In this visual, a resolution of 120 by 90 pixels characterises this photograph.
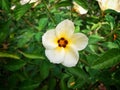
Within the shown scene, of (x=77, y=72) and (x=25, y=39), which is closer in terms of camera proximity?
(x=77, y=72)

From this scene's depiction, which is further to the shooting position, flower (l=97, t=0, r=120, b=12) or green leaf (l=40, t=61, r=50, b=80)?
flower (l=97, t=0, r=120, b=12)

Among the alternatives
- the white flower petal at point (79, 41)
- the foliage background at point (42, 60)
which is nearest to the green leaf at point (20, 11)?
the foliage background at point (42, 60)

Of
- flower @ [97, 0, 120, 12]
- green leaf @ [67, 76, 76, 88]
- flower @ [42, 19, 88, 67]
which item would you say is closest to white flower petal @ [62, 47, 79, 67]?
flower @ [42, 19, 88, 67]

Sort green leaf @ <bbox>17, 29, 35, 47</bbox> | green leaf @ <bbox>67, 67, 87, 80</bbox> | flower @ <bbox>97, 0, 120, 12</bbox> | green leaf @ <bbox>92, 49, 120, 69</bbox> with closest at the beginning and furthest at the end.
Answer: green leaf @ <bbox>92, 49, 120, 69</bbox>, green leaf @ <bbox>67, 67, 87, 80</bbox>, green leaf @ <bbox>17, 29, 35, 47</bbox>, flower @ <bbox>97, 0, 120, 12</bbox>

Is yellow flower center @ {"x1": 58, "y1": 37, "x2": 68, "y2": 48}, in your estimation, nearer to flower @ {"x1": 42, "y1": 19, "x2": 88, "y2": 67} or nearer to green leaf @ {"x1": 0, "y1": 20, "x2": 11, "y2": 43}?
flower @ {"x1": 42, "y1": 19, "x2": 88, "y2": 67}

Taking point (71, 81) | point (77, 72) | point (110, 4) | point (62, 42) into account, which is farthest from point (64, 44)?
point (110, 4)

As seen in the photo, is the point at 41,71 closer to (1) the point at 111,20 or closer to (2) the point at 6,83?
(2) the point at 6,83

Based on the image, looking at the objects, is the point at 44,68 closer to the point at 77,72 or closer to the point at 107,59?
the point at 77,72
